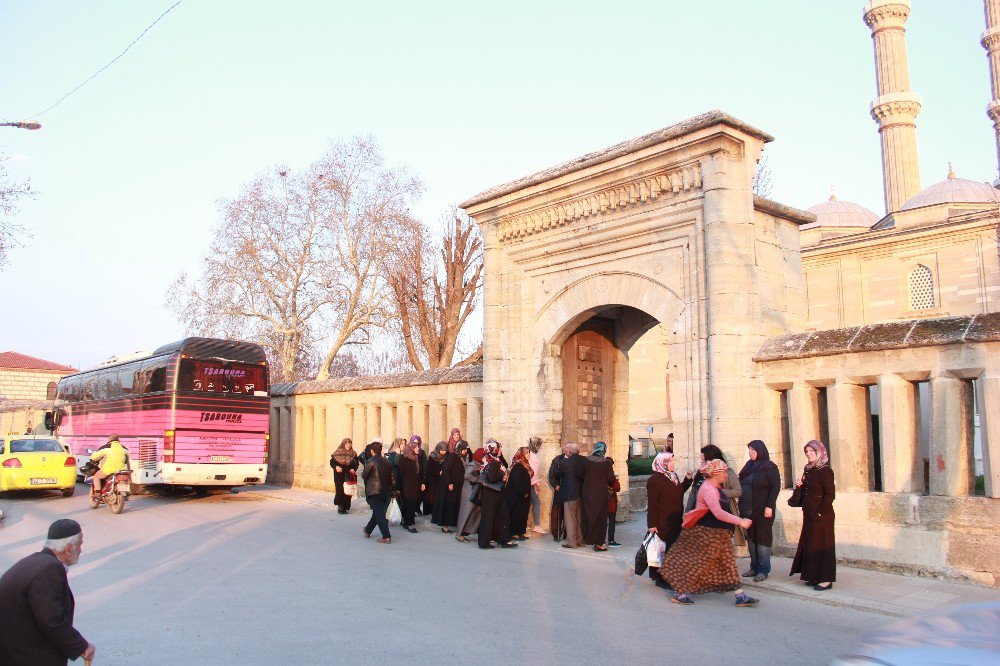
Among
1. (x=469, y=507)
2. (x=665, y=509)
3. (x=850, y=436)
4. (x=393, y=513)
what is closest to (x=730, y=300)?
(x=850, y=436)

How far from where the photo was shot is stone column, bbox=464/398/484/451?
15602 mm

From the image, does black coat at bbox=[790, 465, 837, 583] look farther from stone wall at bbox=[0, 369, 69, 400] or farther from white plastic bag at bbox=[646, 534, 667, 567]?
stone wall at bbox=[0, 369, 69, 400]

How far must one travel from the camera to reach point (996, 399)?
8.48 metres

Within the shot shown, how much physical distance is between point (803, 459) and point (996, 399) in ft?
7.95

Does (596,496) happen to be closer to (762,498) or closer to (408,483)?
(762,498)

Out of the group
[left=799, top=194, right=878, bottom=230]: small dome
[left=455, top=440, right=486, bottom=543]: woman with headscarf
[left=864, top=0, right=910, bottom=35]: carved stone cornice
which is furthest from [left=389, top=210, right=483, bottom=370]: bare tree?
[left=864, top=0, right=910, bottom=35]: carved stone cornice

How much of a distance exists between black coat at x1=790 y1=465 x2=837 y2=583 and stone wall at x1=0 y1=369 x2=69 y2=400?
60.8 meters

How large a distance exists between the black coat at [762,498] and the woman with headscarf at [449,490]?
591 centimetres

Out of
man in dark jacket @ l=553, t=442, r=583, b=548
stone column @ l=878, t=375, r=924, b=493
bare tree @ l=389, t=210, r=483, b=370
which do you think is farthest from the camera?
bare tree @ l=389, t=210, r=483, b=370

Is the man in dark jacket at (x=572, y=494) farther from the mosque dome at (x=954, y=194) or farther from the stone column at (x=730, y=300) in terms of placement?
the mosque dome at (x=954, y=194)

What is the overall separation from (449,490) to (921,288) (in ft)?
108

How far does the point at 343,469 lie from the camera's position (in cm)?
1645

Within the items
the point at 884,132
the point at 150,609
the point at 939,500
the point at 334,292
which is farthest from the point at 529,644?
the point at 884,132

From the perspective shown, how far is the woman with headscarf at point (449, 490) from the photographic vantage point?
13.8 meters
